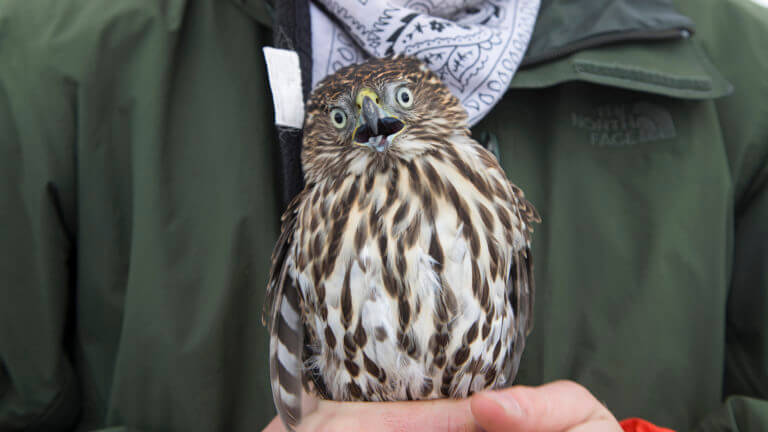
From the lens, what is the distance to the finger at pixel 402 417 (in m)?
0.88

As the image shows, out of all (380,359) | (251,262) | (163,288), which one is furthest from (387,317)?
(163,288)

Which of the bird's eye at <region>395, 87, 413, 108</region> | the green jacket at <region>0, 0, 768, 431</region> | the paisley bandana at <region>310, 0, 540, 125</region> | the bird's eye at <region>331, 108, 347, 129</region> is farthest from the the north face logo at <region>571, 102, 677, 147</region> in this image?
the bird's eye at <region>331, 108, 347, 129</region>

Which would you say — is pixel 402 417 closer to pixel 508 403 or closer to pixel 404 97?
pixel 508 403

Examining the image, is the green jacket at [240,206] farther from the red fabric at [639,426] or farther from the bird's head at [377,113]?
the bird's head at [377,113]

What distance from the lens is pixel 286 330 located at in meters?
0.98

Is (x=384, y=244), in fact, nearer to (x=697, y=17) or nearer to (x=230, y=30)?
(x=230, y=30)

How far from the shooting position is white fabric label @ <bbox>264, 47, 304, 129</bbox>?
37.1 inches

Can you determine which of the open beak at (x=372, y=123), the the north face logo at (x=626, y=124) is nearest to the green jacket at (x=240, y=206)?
the the north face logo at (x=626, y=124)

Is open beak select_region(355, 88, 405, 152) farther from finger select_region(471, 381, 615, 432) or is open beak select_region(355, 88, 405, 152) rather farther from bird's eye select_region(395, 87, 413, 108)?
finger select_region(471, 381, 615, 432)

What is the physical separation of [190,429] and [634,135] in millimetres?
1465

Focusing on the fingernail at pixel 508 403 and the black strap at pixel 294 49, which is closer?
the fingernail at pixel 508 403

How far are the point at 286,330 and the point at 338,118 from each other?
0.46 metres

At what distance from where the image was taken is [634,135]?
133 centimetres

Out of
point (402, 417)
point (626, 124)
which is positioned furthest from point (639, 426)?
point (626, 124)
